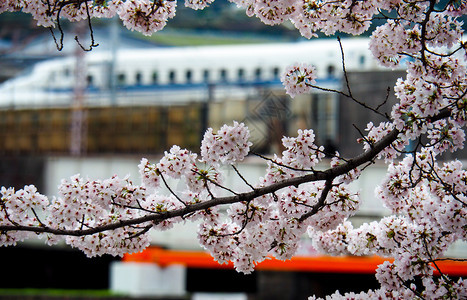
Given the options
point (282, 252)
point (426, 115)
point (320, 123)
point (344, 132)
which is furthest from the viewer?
point (320, 123)

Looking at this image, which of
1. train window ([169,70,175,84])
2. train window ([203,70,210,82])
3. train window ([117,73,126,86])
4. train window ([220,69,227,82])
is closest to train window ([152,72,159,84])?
train window ([169,70,175,84])

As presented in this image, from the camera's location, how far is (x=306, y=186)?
565 cm

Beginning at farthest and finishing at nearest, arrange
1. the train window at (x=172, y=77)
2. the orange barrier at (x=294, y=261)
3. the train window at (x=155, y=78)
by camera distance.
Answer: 1. the train window at (x=155, y=78)
2. the train window at (x=172, y=77)
3. the orange barrier at (x=294, y=261)

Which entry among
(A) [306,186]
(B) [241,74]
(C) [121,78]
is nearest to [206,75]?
(B) [241,74]

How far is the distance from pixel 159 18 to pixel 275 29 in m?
38.0

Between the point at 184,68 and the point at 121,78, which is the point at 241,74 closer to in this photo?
the point at 184,68

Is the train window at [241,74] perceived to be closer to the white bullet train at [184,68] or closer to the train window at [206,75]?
the white bullet train at [184,68]

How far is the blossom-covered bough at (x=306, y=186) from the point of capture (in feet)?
16.2

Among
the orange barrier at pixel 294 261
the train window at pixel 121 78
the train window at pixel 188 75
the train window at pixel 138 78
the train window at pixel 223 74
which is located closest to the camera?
the orange barrier at pixel 294 261

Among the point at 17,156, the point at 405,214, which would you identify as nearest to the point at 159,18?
the point at 405,214

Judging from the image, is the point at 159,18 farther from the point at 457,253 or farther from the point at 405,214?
the point at 457,253

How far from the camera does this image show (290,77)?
209 inches

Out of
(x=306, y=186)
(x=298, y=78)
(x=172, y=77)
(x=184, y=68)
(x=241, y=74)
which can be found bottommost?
(x=306, y=186)

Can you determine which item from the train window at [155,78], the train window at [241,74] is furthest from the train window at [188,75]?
the train window at [241,74]
